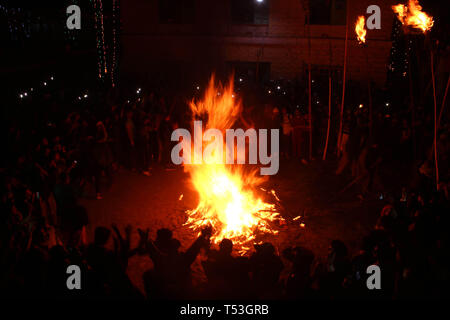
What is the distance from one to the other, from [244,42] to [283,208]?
48.2ft

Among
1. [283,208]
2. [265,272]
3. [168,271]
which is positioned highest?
[283,208]

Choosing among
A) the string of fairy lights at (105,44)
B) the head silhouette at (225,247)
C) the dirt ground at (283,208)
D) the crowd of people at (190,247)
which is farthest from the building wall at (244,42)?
the head silhouette at (225,247)

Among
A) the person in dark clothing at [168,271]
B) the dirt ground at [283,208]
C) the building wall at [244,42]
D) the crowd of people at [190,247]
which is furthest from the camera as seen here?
the building wall at [244,42]

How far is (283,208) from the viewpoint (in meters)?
9.55

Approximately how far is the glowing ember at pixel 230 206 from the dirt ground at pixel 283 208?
316mm

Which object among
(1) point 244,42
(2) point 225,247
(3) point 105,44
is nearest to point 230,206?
(2) point 225,247

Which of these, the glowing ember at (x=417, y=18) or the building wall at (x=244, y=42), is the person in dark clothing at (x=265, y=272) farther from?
the building wall at (x=244, y=42)

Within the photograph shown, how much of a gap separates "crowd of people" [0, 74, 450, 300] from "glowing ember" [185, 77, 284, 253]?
1076mm

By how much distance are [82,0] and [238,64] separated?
9.47 m

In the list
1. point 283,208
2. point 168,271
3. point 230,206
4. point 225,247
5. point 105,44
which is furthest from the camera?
point 105,44

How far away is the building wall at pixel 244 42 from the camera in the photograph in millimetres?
21250

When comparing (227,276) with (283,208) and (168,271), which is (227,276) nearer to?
(168,271)

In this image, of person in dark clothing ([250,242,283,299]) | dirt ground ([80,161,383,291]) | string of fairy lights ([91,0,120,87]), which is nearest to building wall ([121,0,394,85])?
string of fairy lights ([91,0,120,87])

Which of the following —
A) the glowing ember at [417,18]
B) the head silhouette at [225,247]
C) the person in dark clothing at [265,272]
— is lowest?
the person in dark clothing at [265,272]
